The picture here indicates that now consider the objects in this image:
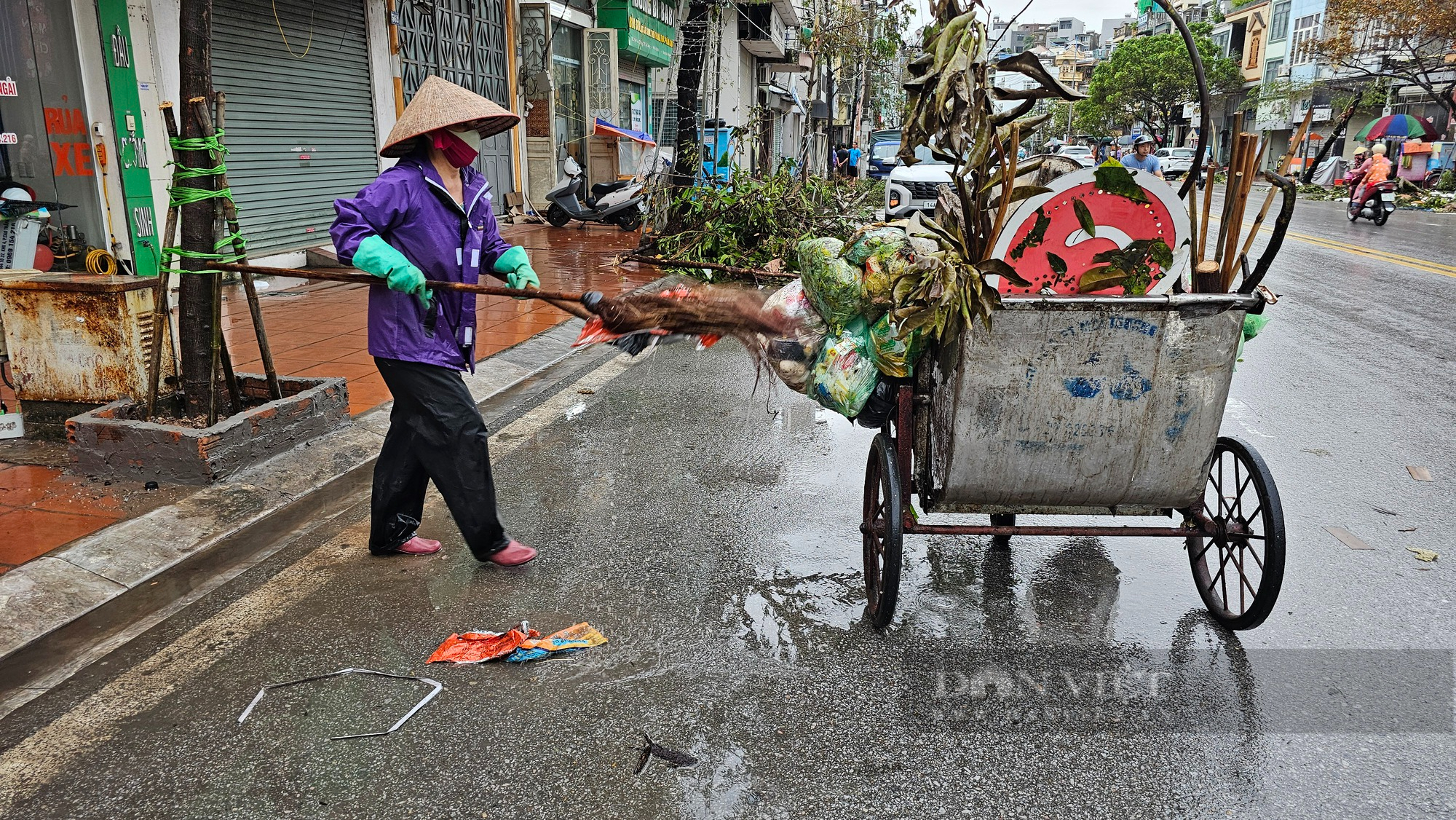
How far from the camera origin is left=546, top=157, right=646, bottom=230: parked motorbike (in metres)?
15.3

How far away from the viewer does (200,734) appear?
8.45 ft

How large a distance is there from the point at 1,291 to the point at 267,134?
235 inches

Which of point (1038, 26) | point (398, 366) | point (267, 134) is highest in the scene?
point (1038, 26)

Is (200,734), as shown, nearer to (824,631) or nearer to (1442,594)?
(824,631)

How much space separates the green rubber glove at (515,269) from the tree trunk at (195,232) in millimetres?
1672

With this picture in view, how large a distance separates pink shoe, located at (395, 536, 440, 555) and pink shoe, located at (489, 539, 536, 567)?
0.30 meters

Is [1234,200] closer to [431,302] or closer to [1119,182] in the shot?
[1119,182]

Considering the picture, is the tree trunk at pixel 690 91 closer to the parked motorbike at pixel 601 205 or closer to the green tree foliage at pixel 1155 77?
the parked motorbike at pixel 601 205

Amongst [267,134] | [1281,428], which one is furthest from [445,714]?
[267,134]

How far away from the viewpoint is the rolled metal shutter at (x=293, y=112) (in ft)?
31.6

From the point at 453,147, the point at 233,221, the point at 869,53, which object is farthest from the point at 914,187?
the point at 453,147

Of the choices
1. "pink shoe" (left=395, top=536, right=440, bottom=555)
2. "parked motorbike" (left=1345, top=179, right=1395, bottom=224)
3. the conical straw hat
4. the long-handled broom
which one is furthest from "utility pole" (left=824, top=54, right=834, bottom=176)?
"pink shoe" (left=395, top=536, right=440, bottom=555)

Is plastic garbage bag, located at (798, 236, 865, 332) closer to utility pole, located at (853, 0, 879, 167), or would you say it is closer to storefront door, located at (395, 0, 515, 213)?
storefront door, located at (395, 0, 515, 213)

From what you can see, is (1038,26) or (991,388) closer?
(991,388)
